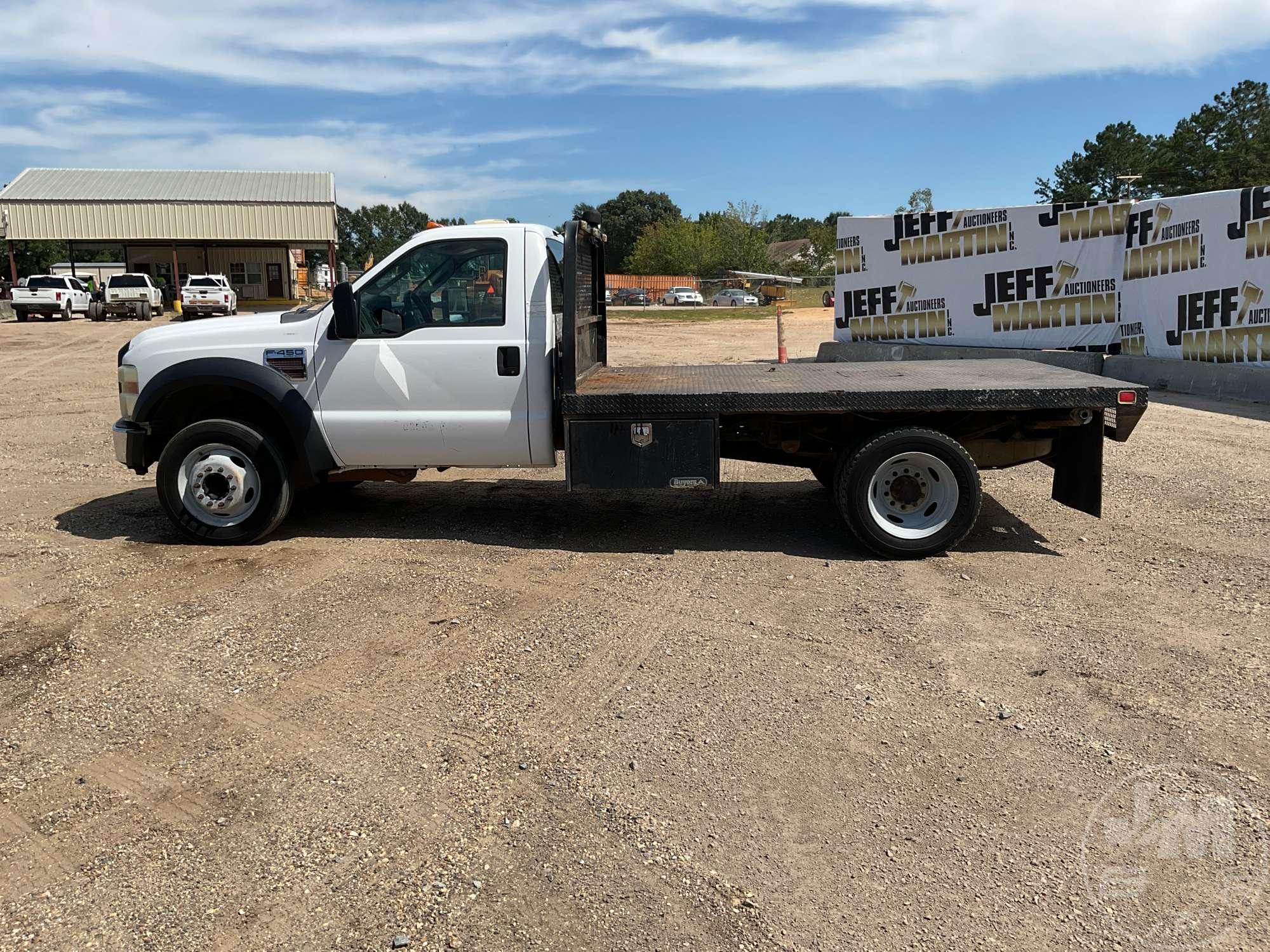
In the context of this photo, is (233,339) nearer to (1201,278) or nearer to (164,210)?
(1201,278)

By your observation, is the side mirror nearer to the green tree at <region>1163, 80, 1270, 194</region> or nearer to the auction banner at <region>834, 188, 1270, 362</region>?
the auction banner at <region>834, 188, 1270, 362</region>

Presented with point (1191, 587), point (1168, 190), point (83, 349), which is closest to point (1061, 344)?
point (1191, 587)

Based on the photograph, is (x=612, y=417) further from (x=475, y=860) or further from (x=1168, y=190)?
(x=1168, y=190)

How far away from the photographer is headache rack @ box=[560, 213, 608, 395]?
6570mm

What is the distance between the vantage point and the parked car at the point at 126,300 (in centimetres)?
3966

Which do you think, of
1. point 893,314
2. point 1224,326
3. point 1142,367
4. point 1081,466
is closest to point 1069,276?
point 1142,367

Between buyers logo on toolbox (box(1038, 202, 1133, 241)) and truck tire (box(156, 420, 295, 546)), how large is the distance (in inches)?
526

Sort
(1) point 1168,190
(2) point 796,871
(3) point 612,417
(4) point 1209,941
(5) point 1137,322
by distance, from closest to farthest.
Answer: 1. (4) point 1209,941
2. (2) point 796,871
3. (3) point 612,417
4. (5) point 1137,322
5. (1) point 1168,190

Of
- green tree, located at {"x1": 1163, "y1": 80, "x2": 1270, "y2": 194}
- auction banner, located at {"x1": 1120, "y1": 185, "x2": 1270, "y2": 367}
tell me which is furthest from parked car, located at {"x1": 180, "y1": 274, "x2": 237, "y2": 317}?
green tree, located at {"x1": 1163, "y1": 80, "x2": 1270, "y2": 194}

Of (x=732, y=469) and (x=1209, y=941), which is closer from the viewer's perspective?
(x=1209, y=941)

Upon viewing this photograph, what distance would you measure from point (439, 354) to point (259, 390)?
1.24m

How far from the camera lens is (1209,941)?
10.00 feet

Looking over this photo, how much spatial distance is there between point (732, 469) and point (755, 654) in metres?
4.92

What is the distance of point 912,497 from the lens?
6844 millimetres
